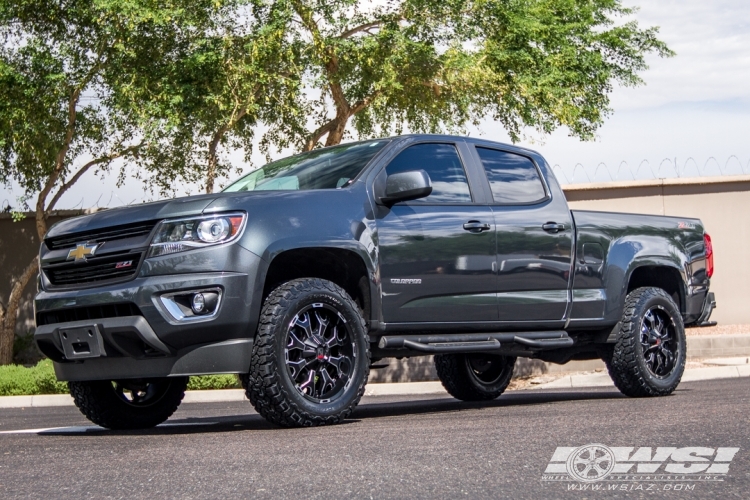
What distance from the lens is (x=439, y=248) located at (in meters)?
7.42

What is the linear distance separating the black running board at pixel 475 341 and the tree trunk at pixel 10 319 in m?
13.8

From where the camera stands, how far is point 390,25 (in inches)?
735

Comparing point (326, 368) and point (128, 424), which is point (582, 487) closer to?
point (326, 368)

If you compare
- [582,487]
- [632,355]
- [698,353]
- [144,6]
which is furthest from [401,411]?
[144,6]

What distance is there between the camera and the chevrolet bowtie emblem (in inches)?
265

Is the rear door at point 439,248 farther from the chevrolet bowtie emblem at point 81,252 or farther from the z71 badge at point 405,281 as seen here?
the chevrolet bowtie emblem at point 81,252

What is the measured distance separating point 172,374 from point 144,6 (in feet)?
39.2

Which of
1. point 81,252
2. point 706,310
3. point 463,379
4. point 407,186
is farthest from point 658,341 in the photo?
point 81,252

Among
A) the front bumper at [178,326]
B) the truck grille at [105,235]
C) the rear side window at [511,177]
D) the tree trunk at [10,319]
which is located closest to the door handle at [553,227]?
the rear side window at [511,177]

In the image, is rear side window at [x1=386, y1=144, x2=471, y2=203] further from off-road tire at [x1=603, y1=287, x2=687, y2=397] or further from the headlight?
off-road tire at [x1=603, y1=287, x2=687, y2=397]

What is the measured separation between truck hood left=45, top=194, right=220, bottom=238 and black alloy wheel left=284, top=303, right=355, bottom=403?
2.99 ft

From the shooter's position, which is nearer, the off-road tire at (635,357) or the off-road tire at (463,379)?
the off-road tire at (635,357)

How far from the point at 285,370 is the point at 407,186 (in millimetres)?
1517

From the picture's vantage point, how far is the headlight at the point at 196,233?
6395 mm
